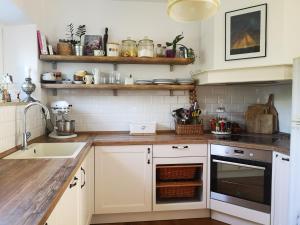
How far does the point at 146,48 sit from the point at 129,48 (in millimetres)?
208

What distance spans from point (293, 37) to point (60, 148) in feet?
7.97

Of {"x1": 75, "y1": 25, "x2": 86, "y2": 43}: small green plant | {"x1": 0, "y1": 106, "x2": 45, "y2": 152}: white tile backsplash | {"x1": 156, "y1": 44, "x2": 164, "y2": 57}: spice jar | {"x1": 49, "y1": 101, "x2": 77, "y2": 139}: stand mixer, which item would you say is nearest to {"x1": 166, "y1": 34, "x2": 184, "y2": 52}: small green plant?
{"x1": 156, "y1": 44, "x2": 164, "y2": 57}: spice jar

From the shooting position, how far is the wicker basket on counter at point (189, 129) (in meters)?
2.71

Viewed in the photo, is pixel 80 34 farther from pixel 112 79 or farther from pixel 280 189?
pixel 280 189

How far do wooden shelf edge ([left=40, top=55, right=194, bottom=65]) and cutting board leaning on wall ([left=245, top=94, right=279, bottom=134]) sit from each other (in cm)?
100

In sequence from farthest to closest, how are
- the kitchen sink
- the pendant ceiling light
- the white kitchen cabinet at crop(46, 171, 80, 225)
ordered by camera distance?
the kitchen sink, the pendant ceiling light, the white kitchen cabinet at crop(46, 171, 80, 225)

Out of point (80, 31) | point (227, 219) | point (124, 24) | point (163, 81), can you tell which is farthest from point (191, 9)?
point (227, 219)

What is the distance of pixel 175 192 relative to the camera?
Answer: 97.5 inches

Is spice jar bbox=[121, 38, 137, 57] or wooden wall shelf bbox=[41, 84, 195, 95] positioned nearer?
wooden wall shelf bbox=[41, 84, 195, 95]

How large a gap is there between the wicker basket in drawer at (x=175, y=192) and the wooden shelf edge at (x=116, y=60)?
1.44 m

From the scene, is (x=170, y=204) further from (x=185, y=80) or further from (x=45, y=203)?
(x=45, y=203)

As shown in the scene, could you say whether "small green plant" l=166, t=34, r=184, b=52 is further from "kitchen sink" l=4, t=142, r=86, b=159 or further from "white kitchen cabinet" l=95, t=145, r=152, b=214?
"kitchen sink" l=4, t=142, r=86, b=159

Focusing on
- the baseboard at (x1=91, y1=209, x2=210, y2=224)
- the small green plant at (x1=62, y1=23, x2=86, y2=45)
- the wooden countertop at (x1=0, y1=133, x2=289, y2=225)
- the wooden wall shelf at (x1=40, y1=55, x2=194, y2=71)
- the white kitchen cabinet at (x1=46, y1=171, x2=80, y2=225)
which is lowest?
the baseboard at (x1=91, y1=209, x2=210, y2=224)

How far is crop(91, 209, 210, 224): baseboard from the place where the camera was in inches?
95.3
